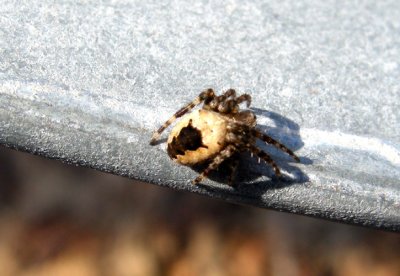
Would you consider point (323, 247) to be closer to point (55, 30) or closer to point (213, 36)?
point (213, 36)

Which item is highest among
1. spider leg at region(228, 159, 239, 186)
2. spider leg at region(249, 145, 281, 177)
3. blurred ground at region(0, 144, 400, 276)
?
spider leg at region(249, 145, 281, 177)

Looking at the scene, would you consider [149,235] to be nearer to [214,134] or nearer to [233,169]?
[214,134]

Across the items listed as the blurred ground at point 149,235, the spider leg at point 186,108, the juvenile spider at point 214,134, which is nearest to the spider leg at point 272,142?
the juvenile spider at point 214,134

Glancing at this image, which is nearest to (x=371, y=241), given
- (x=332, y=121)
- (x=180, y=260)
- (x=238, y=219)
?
(x=238, y=219)

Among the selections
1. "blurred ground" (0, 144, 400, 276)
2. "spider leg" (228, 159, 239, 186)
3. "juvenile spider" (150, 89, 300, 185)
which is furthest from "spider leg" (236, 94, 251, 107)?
"blurred ground" (0, 144, 400, 276)

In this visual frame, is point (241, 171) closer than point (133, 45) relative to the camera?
Yes

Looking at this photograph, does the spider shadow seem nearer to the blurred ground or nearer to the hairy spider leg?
the hairy spider leg
